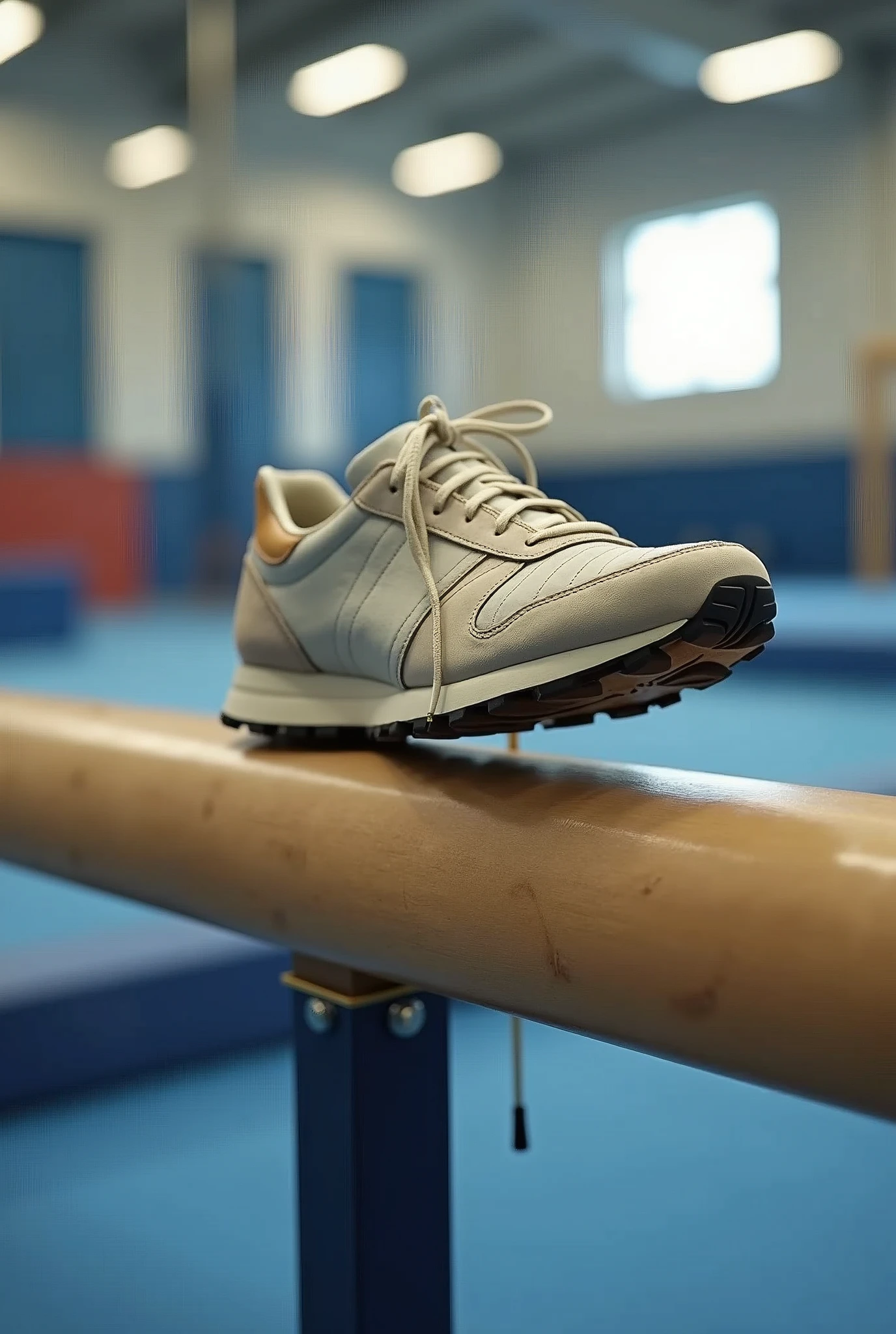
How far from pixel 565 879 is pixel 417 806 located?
0.31 feet

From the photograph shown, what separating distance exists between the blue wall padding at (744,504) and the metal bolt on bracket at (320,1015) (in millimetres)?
5762

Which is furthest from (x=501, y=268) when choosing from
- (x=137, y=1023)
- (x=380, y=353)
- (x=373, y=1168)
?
(x=373, y=1168)

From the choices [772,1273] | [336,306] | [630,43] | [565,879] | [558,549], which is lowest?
[772,1273]

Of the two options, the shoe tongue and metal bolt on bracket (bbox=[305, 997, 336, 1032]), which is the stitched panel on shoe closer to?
the shoe tongue

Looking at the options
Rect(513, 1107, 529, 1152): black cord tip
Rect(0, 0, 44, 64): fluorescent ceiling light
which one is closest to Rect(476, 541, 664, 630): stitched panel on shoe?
Rect(513, 1107, 529, 1152): black cord tip

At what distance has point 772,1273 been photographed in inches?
32.4

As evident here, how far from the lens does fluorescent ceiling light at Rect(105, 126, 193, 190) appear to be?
23.2 ft

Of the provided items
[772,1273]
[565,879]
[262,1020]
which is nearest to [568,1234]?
[772,1273]

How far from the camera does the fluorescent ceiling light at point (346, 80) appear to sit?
7.04 meters

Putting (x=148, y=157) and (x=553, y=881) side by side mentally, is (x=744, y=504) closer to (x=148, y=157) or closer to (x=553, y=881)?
(x=148, y=157)

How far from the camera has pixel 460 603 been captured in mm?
572

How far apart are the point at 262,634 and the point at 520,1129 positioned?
299mm

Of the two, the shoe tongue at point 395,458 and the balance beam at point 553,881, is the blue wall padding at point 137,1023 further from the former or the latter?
A: the shoe tongue at point 395,458

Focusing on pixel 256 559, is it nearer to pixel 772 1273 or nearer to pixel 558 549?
pixel 558 549
